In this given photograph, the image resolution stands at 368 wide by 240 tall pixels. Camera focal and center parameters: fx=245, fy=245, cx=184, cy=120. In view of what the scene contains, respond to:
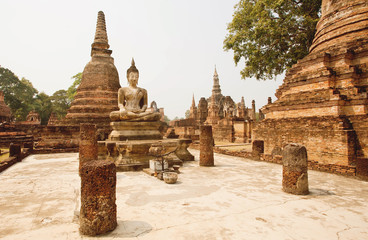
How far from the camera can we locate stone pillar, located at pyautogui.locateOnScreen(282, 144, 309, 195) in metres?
4.73

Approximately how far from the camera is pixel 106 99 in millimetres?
16125

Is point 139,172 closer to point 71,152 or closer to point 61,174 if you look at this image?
point 61,174

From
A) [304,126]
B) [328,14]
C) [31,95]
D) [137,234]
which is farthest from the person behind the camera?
[31,95]

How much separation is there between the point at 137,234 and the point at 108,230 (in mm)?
386

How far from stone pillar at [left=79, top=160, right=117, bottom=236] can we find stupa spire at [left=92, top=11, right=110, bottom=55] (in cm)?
1605

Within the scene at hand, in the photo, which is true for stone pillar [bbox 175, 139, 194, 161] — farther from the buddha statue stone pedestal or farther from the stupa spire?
the stupa spire

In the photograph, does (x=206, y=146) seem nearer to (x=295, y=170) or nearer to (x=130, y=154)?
(x=130, y=154)

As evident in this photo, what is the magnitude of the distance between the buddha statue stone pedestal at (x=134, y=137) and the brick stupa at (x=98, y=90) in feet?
21.0

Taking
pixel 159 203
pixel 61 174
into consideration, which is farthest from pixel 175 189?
pixel 61 174

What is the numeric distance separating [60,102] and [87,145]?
4140 cm

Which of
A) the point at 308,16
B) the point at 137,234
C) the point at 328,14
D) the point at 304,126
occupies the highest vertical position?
the point at 308,16

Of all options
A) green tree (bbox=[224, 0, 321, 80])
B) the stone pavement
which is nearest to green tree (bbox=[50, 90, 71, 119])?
green tree (bbox=[224, 0, 321, 80])

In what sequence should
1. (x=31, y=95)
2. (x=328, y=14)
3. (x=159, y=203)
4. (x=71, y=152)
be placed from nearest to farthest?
1. (x=159, y=203)
2. (x=328, y=14)
3. (x=71, y=152)
4. (x=31, y=95)

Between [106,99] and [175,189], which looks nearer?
[175,189]
